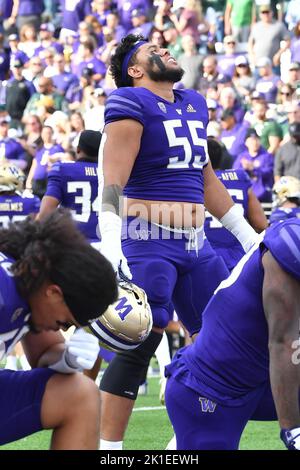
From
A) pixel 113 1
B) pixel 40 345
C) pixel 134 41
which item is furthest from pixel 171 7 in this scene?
pixel 40 345

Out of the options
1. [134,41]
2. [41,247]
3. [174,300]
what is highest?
[134,41]

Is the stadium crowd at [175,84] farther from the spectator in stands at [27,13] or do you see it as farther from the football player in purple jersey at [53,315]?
the football player in purple jersey at [53,315]

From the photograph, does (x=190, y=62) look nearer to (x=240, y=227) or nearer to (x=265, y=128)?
(x=265, y=128)

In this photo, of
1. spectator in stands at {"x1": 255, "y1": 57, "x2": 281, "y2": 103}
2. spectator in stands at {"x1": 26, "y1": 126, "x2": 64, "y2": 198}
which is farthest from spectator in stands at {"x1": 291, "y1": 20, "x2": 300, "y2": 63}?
spectator in stands at {"x1": 26, "y1": 126, "x2": 64, "y2": 198}

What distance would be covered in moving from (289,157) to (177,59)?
3343 millimetres

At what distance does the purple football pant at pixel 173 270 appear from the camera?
4.72 meters

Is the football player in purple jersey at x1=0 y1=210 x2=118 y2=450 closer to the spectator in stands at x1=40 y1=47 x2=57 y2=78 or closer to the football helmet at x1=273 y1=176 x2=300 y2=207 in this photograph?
the football helmet at x1=273 y1=176 x2=300 y2=207

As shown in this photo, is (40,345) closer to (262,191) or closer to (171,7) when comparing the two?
(262,191)

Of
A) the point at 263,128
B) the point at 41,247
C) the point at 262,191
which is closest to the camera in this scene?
the point at 41,247

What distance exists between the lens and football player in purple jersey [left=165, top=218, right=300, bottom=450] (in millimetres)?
3273

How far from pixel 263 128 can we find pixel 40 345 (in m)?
8.42

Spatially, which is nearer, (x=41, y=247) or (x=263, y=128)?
(x=41, y=247)

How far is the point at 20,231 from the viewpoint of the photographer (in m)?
3.15

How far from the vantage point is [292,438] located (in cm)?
321
